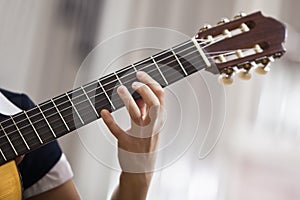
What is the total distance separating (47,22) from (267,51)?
72 cm

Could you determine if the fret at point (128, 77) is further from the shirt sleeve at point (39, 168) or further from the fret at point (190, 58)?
the shirt sleeve at point (39, 168)

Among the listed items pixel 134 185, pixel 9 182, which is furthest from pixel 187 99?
pixel 9 182

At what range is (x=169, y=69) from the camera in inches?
30.0

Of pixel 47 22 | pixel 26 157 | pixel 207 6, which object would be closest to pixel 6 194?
pixel 26 157

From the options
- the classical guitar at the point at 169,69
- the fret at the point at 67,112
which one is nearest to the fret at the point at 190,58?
the classical guitar at the point at 169,69

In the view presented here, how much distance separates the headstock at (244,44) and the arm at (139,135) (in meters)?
0.10

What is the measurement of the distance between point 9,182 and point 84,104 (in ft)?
0.62

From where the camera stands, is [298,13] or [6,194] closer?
[6,194]

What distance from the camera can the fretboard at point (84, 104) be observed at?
2.49ft

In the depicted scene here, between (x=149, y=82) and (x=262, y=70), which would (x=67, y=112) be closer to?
(x=149, y=82)

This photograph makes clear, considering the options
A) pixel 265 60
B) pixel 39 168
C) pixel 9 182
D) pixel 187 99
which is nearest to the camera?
pixel 265 60

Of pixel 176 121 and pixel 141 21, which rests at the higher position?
pixel 141 21

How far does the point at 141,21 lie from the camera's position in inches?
51.1

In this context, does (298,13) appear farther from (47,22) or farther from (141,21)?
(47,22)
